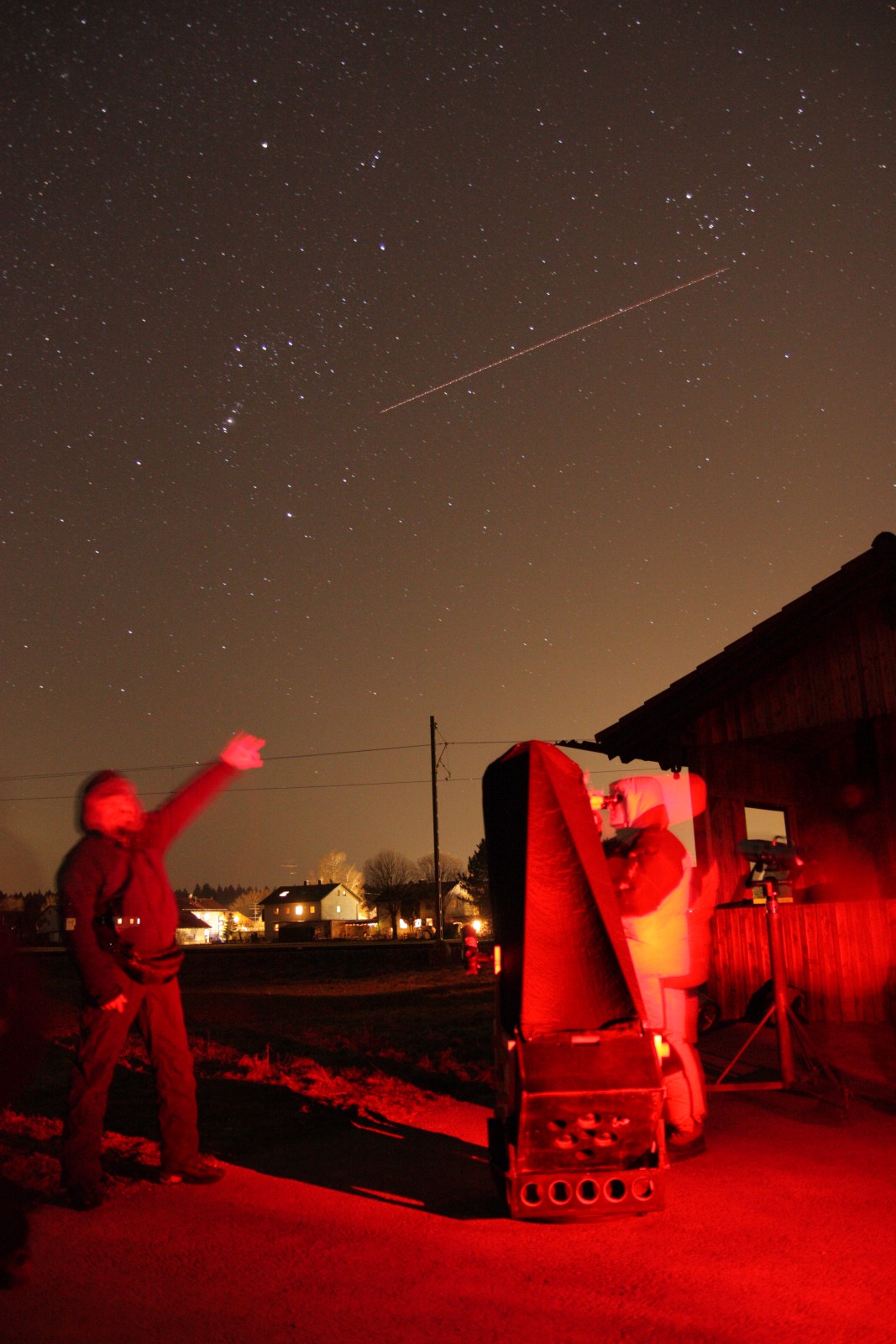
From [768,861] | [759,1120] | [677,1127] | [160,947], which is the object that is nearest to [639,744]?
[768,861]

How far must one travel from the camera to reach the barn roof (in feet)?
36.3

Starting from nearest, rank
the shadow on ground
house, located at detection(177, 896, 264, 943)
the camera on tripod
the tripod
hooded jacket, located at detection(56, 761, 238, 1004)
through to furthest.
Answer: hooded jacket, located at detection(56, 761, 238, 1004)
the shadow on ground
the tripod
the camera on tripod
house, located at detection(177, 896, 264, 943)

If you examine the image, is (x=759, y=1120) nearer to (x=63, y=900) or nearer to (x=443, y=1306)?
(x=443, y=1306)

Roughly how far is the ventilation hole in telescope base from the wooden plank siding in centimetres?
714

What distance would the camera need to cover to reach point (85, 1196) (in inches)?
188

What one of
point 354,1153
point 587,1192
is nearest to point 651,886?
point 587,1192

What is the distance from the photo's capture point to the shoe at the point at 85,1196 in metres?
4.77

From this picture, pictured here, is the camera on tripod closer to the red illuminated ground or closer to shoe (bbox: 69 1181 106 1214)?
the red illuminated ground

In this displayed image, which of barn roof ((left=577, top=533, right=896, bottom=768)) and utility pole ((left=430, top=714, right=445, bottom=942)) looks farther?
utility pole ((left=430, top=714, right=445, bottom=942))

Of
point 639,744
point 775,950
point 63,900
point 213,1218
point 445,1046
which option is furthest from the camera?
point 639,744

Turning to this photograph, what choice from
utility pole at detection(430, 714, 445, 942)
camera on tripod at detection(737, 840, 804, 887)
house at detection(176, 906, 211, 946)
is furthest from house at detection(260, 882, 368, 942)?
camera on tripod at detection(737, 840, 804, 887)

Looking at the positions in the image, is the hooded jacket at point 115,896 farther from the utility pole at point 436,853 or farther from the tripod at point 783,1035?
the utility pole at point 436,853

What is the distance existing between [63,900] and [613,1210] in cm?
297

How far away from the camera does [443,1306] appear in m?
3.71
